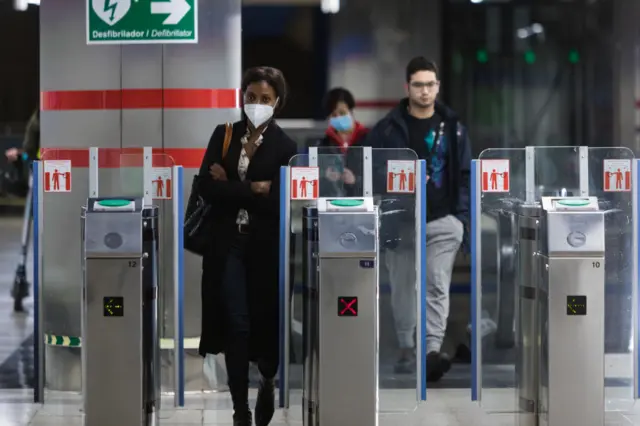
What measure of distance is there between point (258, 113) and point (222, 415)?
159 cm

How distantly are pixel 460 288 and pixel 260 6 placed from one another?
2845mm

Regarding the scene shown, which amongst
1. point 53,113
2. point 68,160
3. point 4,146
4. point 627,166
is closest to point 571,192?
point 627,166

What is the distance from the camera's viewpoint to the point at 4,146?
12.2 m

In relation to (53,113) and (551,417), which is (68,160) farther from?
(551,417)

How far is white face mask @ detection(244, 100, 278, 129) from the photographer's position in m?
5.59

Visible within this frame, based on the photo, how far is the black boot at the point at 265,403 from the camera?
569 cm

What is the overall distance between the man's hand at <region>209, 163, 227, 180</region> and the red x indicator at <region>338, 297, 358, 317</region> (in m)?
0.82

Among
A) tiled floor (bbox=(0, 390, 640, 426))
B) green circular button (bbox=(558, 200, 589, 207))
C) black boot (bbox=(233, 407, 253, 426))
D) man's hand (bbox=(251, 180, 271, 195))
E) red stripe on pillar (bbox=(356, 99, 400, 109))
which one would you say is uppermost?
red stripe on pillar (bbox=(356, 99, 400, 109))

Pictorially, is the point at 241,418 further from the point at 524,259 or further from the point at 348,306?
the point at 524,259

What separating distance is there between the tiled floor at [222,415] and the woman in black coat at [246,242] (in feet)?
1.82

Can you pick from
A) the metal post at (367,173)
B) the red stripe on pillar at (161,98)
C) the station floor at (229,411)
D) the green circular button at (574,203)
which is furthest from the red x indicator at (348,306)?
the red stripe on pillar at (161,98)

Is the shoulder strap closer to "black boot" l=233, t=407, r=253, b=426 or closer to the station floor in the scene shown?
"black boot" l=233, t=407, r=253, b=426

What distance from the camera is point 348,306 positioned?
16.9 feet

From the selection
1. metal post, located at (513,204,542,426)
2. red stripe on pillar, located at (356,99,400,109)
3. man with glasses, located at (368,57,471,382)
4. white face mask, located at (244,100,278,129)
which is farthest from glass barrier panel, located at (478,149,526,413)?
red stripe on pillar, located at (356,99,400,109)
